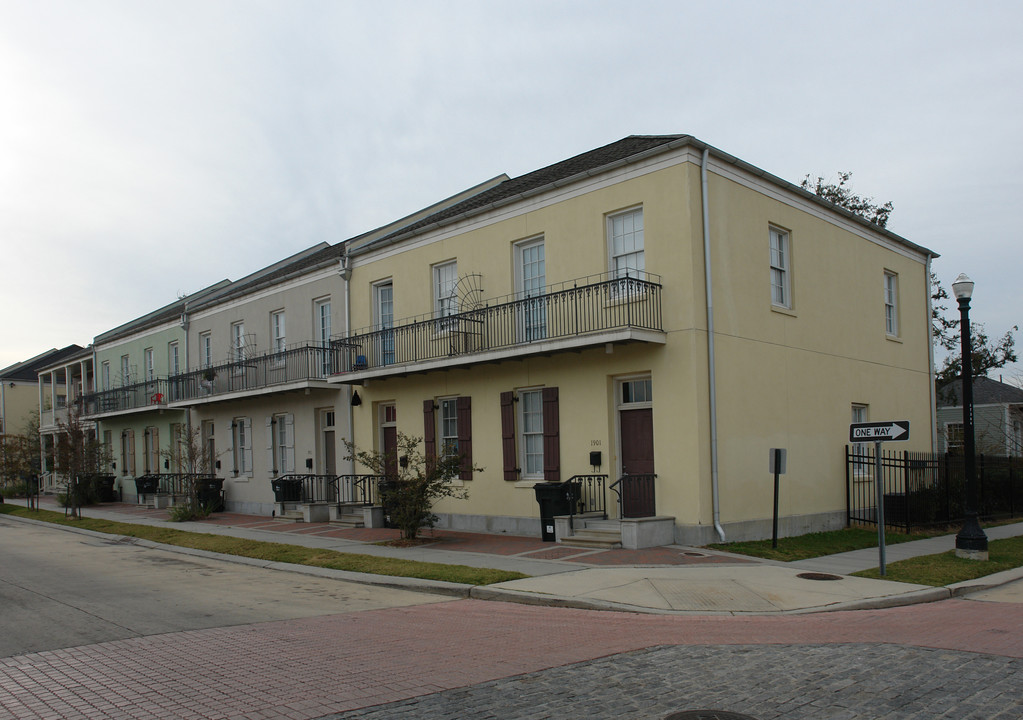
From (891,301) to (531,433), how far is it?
10704 millimetres

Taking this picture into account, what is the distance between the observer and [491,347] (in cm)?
1714

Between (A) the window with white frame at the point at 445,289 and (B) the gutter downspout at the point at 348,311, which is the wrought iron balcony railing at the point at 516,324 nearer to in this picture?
(A) the window with white frame at the point at 445,289

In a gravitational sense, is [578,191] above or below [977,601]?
above

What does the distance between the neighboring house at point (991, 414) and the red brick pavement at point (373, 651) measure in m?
28.6

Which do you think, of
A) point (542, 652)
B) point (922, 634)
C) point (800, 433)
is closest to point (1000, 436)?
point (800, 433)

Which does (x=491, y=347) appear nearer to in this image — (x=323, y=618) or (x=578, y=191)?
(x=578, y=191)

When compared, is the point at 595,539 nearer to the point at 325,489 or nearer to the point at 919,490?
the point at 919,490

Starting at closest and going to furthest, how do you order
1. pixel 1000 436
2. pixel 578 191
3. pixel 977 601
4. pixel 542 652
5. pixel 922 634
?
1. pixel 542 652
2. pixel 922 634
3. pixel 977 601
4. pixel 578 191
5. pixel 1000 436

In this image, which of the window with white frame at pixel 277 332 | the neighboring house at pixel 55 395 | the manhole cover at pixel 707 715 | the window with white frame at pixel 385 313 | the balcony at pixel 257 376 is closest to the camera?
the manhole cover at pixel 707 715

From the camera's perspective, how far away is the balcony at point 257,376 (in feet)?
72.8

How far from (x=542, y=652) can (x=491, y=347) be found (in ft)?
33.0

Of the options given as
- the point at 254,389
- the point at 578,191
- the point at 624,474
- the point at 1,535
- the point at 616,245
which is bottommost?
the point at 1,535

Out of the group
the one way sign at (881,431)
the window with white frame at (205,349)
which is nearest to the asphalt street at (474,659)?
the one way sign at (881,431)

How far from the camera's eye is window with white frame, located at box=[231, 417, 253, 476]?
84.2 ft
